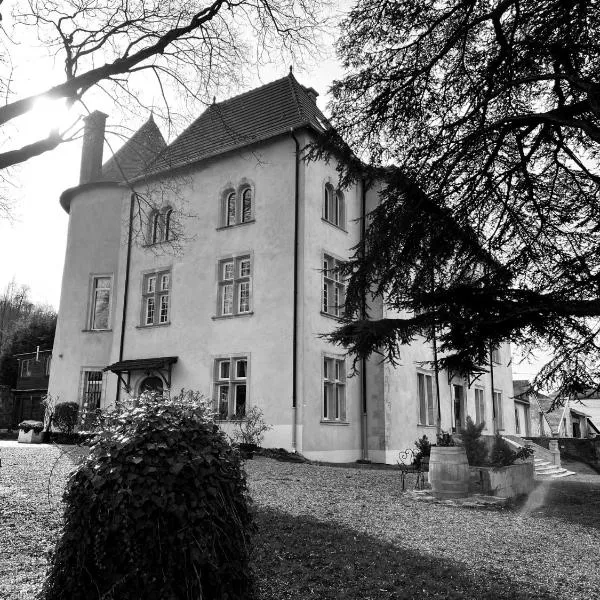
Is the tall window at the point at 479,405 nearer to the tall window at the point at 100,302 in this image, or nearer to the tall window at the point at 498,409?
the tall window at the point at 498,409

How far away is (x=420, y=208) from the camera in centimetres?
944

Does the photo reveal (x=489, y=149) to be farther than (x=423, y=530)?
Yes

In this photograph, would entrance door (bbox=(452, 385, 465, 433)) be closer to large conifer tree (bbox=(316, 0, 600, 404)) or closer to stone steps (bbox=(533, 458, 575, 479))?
stone steps (bbox=(533, 458, 575, 479))

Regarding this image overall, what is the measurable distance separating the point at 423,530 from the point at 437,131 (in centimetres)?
633

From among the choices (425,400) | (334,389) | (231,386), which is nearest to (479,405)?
(425,400)

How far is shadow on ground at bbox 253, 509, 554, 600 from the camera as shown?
4.82 meters

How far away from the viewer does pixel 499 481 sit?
37.2 feet

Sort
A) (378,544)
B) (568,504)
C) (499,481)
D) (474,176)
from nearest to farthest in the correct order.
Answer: (378,544) < (474,176) < (499,481) < (568,504)

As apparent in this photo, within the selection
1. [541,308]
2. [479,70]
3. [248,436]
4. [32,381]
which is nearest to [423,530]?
[541,308]

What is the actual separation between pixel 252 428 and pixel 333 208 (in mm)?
8365

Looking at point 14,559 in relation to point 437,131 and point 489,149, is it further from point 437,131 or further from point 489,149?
point 489,149

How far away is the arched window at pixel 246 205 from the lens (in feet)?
66.1

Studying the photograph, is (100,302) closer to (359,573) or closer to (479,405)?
(479,405)

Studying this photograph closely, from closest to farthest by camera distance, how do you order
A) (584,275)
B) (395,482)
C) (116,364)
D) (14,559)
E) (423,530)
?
(14,559) < (423,530) < (584,275) < (395,482) < (116,364)
